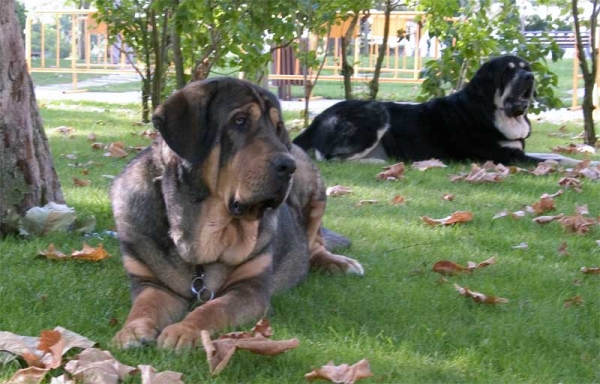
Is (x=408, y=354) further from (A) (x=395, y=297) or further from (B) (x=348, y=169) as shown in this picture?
(B) (x=348, y=169)

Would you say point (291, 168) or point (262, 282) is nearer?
point (291, 168)

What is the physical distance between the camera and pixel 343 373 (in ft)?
11.5

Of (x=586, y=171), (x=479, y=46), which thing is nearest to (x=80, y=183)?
(x=586, y=171)

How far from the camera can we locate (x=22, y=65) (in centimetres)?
597

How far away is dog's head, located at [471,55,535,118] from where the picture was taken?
1045 cm

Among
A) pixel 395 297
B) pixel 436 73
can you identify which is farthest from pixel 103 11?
pixel 395 297

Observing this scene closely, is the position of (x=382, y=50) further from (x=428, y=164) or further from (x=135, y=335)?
(x=135, y=335)

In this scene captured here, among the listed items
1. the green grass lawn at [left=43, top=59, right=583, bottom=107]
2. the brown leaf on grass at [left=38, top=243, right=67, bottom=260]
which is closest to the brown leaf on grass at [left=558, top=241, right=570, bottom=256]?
the brown leaf on grass at [left=38, top=243, right=67, bottom=260]

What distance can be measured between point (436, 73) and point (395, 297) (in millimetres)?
8760

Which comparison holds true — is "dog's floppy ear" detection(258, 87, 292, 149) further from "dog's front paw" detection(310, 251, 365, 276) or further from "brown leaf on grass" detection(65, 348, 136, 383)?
"brown leaf on grass" detection(65, 348, 136, 383)

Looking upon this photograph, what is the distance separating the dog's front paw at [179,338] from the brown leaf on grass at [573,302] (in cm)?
203

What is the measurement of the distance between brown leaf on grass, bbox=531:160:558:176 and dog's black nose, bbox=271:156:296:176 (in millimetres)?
5941

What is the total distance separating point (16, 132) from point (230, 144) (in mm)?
2312

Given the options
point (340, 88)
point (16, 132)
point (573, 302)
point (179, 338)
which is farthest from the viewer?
point (340, 88)
